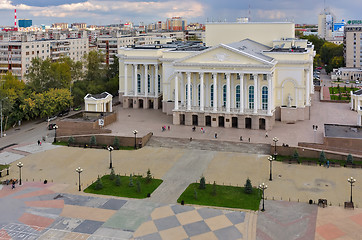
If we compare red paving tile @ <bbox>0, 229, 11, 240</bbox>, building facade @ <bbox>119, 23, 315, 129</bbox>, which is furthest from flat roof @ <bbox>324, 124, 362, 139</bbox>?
red paving tile @ <bbox>0, 229, 11, 240</bbox>

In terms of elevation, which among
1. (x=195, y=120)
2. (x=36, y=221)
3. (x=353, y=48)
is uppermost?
(x=353, y=48)

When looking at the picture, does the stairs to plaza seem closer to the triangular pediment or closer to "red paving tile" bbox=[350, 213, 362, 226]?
the triangular pediment

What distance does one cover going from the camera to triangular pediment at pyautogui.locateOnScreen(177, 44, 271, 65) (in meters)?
65.1

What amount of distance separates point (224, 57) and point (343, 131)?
70.7 feet

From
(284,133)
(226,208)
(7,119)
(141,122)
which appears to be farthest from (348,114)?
(7,119)

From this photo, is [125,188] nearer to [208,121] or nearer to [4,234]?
[4,234]

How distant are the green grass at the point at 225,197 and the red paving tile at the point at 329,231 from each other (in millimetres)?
6281

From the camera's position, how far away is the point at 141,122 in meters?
72.4

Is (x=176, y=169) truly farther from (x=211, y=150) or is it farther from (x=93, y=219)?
(x=93, y=219)

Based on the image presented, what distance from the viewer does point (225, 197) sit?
4131 cm

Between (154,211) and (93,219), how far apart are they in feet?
18.5

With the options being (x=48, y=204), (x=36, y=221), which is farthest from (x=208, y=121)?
(x=36, y=221)

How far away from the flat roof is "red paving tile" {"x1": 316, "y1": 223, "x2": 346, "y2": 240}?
2272 centimetres

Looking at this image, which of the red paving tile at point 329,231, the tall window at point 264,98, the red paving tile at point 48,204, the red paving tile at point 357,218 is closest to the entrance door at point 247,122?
the tall window at point 264,98
